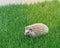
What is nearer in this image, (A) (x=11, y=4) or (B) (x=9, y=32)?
(B) (x=9, y=32)

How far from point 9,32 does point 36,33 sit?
1.79ft

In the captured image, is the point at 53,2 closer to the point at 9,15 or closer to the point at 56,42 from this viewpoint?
the point at 9,15

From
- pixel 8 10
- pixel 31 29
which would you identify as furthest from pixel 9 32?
pixel 8 10

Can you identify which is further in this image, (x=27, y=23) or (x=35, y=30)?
(x=27, y=23)

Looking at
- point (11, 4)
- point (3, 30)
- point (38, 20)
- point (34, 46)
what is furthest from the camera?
point (11, 4)

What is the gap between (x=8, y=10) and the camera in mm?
5824

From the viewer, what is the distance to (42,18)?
527 centimetres

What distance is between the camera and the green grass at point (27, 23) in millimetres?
4191

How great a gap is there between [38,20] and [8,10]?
0.97m

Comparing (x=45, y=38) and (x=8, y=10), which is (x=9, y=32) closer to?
(x=45, y=38)

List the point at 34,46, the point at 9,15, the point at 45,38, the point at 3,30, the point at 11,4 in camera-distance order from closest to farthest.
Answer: the point at 34,46 → the point at 45,38 → the point at 3,30 → the point at 9,15 → the point at 11,4

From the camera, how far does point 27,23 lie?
16.3 ft

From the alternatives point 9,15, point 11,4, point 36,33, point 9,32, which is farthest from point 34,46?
point 11,4

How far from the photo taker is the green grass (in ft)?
13.8
